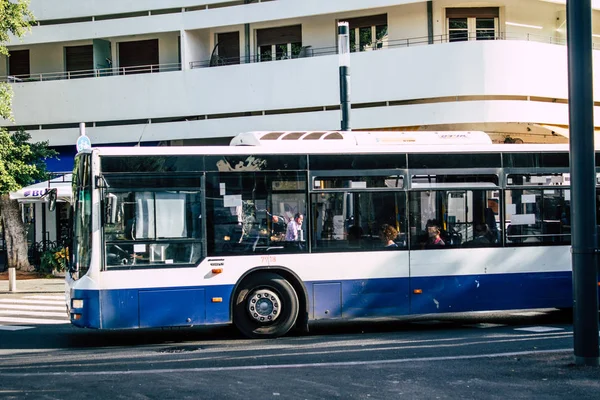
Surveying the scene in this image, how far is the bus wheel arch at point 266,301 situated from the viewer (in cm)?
1168

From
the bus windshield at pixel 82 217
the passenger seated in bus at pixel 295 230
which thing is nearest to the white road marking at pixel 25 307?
the bus windshield at pixel 82 217

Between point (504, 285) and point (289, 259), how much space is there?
11.3ft

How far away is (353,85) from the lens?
25500mm

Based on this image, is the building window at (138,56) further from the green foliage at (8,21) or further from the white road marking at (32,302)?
the white road marking at (32,302)

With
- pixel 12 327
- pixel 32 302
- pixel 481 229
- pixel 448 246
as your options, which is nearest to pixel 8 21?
pixel 32 302

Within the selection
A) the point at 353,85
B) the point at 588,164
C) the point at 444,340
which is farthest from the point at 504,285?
the point at 353,85

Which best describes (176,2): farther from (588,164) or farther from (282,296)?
(588,164)

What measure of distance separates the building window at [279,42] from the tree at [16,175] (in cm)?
798

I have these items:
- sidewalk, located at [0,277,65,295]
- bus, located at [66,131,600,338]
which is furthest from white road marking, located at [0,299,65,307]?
bus, located at [66,131,600,338]

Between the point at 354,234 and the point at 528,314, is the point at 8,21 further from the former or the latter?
the point at 528,314

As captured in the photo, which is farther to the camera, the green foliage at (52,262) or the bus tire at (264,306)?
the green foliage at (52,262)

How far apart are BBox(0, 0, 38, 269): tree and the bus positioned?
512 inches

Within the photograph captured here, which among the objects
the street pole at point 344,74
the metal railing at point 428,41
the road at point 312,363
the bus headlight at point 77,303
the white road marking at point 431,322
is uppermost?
the metal railing at point 428,41

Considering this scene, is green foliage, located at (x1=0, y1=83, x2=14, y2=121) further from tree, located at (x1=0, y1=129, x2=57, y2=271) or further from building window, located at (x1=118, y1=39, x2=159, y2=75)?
building window, located at (x1=118, y1=39, x2=159, y2=75)
